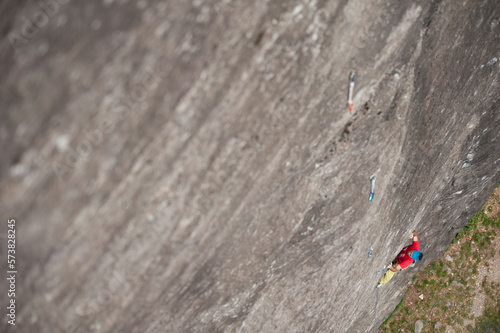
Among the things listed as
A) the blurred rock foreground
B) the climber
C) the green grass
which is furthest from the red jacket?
the green grass

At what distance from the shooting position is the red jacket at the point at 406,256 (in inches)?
307

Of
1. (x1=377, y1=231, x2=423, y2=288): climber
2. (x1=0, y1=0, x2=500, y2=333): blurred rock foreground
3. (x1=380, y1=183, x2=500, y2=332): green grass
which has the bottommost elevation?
(x1=380, y1=183, x2=500, y2=332): green grass

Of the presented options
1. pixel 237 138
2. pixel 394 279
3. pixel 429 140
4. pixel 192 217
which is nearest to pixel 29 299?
pixel 192 217

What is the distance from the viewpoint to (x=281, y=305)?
5.91 meters

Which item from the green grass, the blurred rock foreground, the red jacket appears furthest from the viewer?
the green grass

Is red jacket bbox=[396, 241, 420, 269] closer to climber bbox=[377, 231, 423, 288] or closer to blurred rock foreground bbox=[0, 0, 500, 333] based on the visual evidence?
climber bbox=[377, 231, 423, 288]

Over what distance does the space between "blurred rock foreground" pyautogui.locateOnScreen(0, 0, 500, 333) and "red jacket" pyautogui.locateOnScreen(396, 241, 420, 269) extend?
8.07 feet

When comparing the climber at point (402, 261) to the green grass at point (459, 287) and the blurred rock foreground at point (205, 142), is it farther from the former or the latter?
the green grass at point (459, 287)

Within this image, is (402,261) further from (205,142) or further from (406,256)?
(205,142)

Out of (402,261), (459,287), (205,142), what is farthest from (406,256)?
(205,142)

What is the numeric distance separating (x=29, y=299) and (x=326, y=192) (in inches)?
164

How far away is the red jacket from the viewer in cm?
780

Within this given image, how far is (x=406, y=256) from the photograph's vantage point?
794 cm

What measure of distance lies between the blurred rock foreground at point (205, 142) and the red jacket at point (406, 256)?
8.07ft
